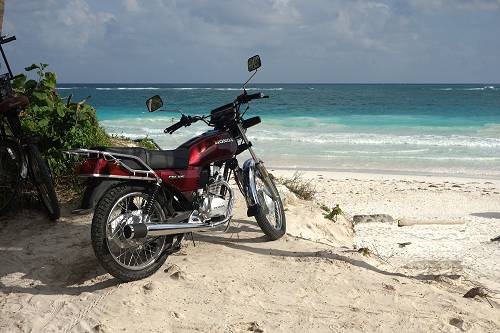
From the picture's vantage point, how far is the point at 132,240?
4.14 metres

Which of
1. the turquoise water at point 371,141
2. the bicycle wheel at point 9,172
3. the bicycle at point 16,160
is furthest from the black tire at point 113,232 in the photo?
the turquoise water at point 371,141

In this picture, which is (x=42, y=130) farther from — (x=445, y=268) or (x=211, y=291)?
(x=445, y=268)

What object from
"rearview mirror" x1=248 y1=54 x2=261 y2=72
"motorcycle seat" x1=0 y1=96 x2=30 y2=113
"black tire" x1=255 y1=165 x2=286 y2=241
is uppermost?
"rearview mirror" x1=248 y1=54 x2=261 y2=72

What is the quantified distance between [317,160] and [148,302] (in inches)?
494

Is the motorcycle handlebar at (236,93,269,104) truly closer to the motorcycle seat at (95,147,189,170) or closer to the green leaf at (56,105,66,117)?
the motorcycle seat at (95,147,189,170)

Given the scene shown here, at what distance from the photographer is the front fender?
5.11 m

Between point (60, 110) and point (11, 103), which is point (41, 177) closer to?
point (11, 103)

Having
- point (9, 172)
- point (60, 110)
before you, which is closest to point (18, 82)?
point (60, 110)

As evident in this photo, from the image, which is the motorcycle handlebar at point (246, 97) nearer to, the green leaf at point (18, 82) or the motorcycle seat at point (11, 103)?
the motorcycle seat at point (11, 103)

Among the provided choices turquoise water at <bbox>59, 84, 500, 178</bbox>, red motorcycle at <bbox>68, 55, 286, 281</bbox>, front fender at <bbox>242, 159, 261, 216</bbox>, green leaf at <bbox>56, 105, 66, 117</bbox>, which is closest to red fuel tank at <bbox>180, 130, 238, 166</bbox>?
red motorcycle at <bbox>68, 55, 286, 281</bbox>

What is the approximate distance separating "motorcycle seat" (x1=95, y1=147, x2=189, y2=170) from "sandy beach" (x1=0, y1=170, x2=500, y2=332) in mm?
835

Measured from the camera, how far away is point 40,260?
184 inches

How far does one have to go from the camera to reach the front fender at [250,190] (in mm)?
5105

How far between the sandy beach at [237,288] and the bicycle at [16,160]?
0.27m
